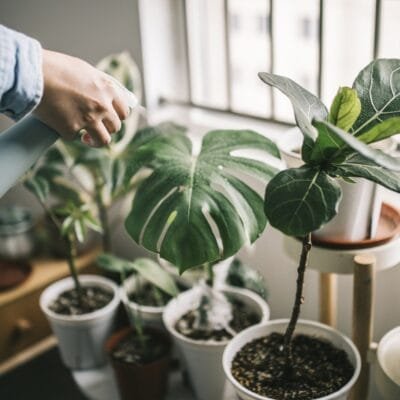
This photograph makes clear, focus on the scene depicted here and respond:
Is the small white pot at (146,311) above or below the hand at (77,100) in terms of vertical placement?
below

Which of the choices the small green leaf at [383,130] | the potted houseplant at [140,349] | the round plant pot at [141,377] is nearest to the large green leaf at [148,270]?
the potted houseplant at [140,349]

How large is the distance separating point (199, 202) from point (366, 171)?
311 mm

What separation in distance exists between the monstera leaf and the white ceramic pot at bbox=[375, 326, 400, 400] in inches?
14.3

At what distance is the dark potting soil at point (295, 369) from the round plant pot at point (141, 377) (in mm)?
377

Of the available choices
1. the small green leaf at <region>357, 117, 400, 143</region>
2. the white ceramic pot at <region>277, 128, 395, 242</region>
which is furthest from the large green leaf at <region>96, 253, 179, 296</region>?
the small green leaf at <region>357, 117, 400, 143</region>

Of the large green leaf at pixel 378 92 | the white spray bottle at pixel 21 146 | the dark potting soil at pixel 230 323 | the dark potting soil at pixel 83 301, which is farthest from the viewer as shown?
the dark potting soil at pixel 83 301

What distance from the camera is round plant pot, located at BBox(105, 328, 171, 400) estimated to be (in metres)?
1.63

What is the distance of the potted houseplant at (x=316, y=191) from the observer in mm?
1021

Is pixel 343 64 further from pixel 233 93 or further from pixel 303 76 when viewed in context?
pixel 233 93

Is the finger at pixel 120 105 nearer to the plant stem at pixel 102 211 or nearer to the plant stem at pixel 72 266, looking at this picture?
the plant stem at pixel 72 266

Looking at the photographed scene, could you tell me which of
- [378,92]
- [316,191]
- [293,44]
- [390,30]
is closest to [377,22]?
[390,30]

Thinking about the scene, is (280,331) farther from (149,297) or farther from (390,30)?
(390,30)

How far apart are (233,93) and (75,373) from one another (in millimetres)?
1009

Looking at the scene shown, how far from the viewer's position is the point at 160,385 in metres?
1.69
